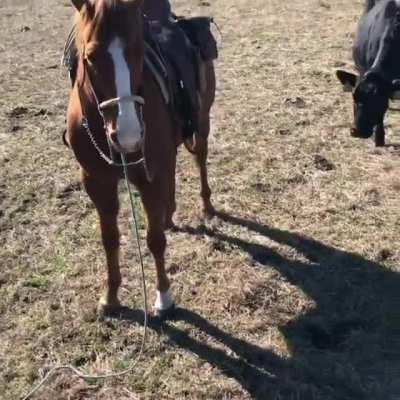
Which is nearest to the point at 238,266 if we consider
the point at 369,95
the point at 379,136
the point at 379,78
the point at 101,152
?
the point at 101,152

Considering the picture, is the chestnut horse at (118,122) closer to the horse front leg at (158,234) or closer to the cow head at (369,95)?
the horse front leg at (158,234)

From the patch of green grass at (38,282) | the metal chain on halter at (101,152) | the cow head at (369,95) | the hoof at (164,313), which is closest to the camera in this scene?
the metal chain on halter at (101,152)

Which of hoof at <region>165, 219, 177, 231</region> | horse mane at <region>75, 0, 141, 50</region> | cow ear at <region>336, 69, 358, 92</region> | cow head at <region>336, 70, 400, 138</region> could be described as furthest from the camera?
cow ear at <region>336, 69, 358, 92</region>

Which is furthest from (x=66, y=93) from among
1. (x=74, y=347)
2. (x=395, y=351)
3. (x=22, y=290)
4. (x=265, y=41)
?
(x=395, y=351)

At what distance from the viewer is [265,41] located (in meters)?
9.32

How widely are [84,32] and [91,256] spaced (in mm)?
2126

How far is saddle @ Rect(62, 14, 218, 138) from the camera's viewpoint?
3385 mm

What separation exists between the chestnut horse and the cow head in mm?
1283

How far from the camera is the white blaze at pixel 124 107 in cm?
259

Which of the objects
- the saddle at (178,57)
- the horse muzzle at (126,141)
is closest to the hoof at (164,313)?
the saddle at (178,57)

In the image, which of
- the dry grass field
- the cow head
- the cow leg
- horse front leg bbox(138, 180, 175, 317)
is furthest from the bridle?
the cow leg

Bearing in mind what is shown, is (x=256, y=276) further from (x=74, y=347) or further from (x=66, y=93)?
(x=66, y=93)

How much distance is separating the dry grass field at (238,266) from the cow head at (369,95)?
20.4 inches

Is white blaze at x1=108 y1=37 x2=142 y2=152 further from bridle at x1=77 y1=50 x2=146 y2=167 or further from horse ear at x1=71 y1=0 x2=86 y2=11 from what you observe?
horse ear at x1=71 y1=0 x2=86 y2=11
